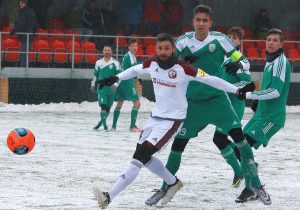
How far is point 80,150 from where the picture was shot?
550 inches

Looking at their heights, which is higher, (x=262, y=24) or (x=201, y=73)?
(x=201, y=73)

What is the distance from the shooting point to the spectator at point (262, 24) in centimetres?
2767

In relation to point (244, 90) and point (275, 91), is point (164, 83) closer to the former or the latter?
point (244, 90)

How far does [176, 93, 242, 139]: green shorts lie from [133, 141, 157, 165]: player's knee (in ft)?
2.50

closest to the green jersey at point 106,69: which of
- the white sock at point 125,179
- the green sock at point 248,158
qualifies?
the green sock at point 248,158

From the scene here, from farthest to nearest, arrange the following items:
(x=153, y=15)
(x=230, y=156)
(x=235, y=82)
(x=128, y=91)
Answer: (x=153, y=15) → (x=128, y=91) → (x=235, y=82) → (x=230, y=156)

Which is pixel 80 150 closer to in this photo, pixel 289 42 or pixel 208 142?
pixel 208 142

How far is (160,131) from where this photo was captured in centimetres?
881

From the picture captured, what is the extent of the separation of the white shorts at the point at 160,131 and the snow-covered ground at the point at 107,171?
25.8 inches

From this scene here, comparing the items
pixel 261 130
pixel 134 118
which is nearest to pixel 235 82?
pixel 261 130

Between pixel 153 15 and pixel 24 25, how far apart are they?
4.88m

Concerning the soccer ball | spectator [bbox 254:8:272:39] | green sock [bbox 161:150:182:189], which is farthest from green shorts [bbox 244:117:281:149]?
spectator [bbox 254:8:272:39]

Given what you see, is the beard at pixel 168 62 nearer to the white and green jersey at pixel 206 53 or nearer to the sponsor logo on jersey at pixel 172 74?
the sponsor logo on jersey at pixel 172 74

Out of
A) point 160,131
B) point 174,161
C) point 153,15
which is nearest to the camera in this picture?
point 160,131
